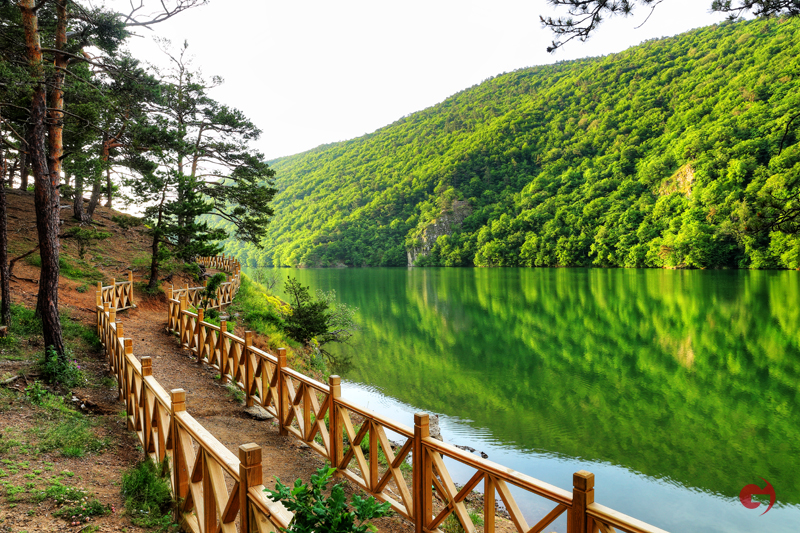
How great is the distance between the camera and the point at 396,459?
386cm

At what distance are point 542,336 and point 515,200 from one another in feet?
261

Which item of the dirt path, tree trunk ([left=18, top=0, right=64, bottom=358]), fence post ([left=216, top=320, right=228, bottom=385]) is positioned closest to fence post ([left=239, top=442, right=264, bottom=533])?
the dirt path

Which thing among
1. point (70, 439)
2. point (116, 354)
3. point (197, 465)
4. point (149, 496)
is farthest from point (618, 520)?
point (116, 354)

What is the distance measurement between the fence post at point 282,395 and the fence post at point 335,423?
1220 millimetres

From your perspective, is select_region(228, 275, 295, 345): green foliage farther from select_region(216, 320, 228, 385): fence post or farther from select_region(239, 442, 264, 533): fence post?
select_region(239, 442, 264, 533): fence post

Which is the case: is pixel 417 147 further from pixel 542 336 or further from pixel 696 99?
pixel 542 336

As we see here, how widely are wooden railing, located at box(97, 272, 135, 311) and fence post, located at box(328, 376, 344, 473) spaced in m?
9.88

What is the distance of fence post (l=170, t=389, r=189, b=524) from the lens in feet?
10.7

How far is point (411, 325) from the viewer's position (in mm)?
23484

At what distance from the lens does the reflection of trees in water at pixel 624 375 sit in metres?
9.27

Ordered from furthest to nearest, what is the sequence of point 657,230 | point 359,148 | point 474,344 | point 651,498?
point 359,148, point 657,230, point 474,344, point 651,498

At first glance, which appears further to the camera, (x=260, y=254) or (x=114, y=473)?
(x=260, y=254)

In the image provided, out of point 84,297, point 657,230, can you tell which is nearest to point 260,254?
point 657,230

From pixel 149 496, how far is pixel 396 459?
6.53ft
